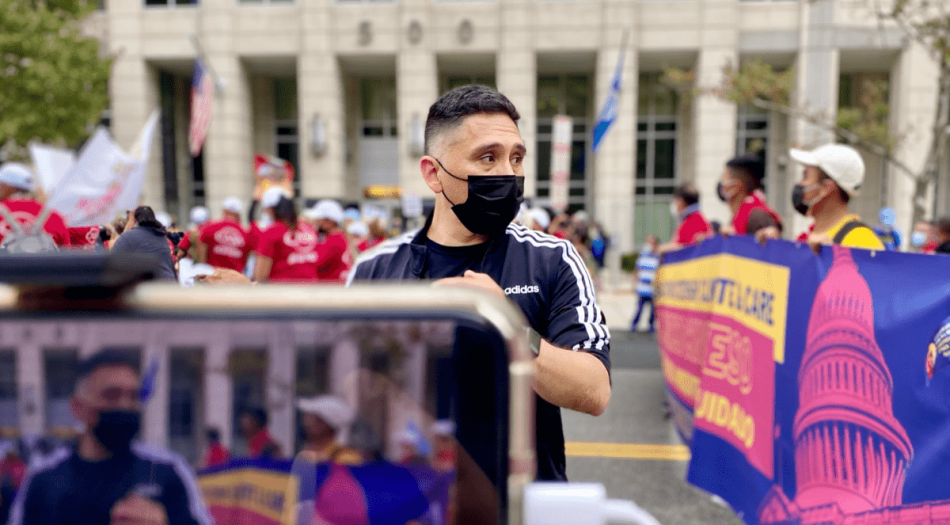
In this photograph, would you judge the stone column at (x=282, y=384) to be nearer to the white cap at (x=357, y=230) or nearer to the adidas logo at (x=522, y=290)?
the adidas logo at (x=522, y=290)

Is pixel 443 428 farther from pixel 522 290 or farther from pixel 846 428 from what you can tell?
pixel 846 428

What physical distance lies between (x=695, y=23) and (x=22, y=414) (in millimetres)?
27951

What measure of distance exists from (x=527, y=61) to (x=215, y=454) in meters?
26.4

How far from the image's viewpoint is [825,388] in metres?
3.13

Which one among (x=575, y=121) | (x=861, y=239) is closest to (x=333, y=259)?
(x=861, y=239)

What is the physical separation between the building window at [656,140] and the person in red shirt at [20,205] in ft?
84.1

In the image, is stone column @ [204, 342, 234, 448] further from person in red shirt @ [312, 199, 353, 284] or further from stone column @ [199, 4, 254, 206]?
stone column @ [199, 4, 254, 206]

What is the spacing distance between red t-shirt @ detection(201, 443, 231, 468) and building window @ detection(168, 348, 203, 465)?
1 cm

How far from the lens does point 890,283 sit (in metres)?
2.89

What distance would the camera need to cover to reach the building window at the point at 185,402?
956 millimetres

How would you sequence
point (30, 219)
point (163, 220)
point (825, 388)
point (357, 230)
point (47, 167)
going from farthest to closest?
Answer: 1. point (357, 230)
2. point (47, 167)
3. point (163, 220)
4. point (30, 219)
5. point (825, 388)

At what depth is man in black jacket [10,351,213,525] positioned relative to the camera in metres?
0.97

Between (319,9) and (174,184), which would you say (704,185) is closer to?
(319,9)

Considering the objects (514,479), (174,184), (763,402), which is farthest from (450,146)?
(174,184)
